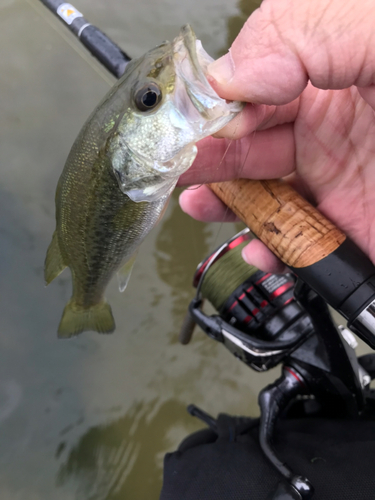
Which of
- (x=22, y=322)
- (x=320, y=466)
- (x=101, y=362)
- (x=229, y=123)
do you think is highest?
(x=229, y=123)

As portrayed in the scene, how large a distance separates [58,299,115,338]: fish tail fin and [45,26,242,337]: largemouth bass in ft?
1.25

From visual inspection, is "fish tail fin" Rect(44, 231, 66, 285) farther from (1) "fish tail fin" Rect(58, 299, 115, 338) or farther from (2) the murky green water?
(2) the murky green water

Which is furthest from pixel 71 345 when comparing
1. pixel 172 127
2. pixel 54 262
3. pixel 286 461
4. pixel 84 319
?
pixel 172 127

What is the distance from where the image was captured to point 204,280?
1780 mm

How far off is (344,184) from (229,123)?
2.03 ft

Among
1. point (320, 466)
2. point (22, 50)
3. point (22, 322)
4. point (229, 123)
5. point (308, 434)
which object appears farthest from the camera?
point (22, 50)

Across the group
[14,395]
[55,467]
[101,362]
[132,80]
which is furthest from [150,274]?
[132,80]

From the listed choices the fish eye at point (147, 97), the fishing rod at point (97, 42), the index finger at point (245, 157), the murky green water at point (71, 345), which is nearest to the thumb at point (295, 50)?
the fish eye at point (147, 97)

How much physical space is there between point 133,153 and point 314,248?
2.01ft

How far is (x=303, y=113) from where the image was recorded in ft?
4.04

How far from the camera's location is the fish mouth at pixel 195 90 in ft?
2.74

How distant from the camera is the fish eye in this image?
36.3 inches

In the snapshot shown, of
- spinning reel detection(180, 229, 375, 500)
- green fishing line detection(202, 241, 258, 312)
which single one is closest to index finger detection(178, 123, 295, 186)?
spinning reel detection(180, 229, 375, 500)

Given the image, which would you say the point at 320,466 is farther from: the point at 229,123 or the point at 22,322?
the point at 22,322
